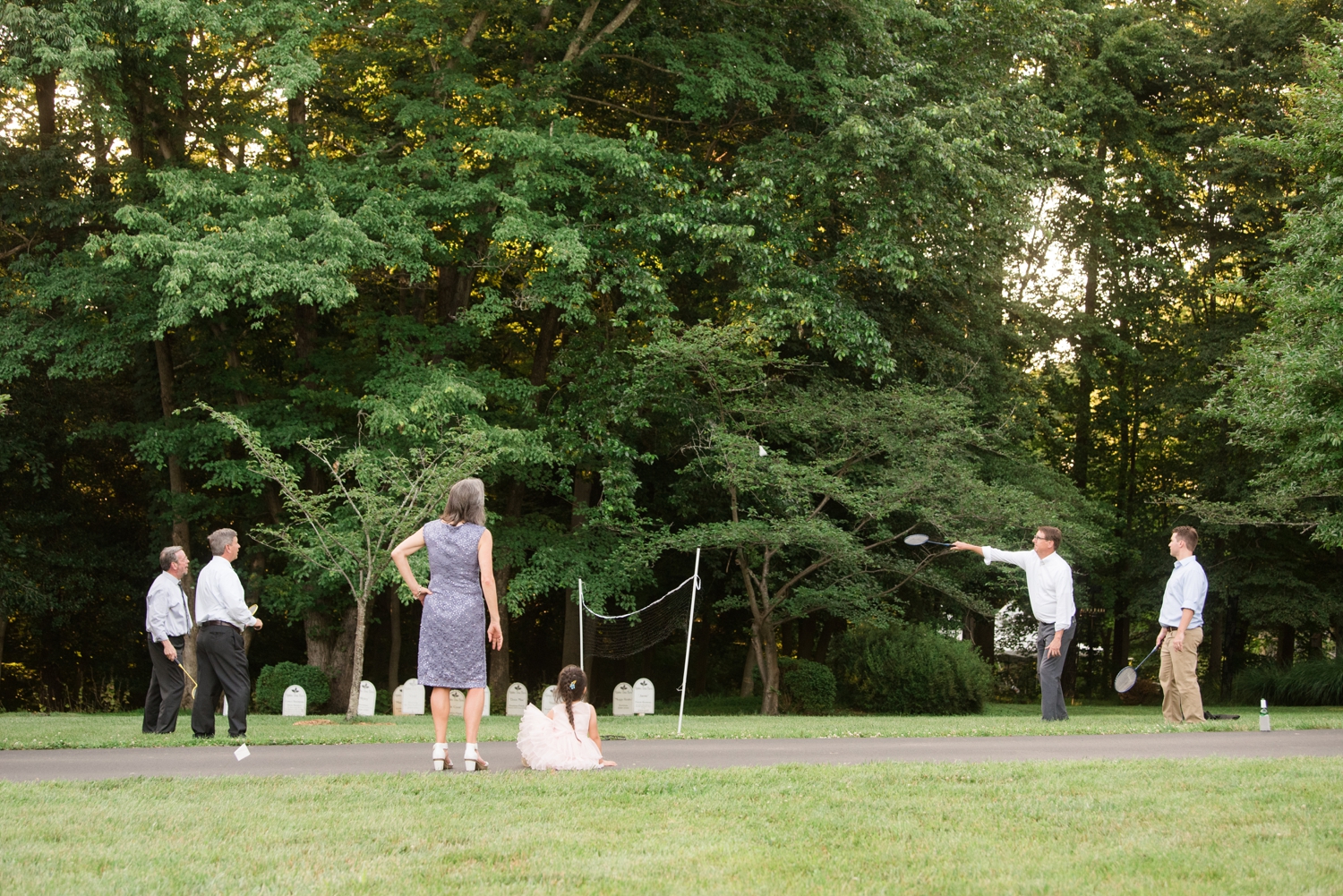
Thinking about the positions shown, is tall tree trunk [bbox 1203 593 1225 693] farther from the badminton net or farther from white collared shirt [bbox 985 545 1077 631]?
white collared shirt [bbox 985 545 1077 631]

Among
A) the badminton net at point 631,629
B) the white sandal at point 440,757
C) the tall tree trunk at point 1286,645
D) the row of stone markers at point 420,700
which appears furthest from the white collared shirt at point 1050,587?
the tall tree trunk at point 1286,645

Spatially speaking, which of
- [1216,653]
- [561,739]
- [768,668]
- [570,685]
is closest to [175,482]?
[768,668]

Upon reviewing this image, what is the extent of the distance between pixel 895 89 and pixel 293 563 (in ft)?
44.2

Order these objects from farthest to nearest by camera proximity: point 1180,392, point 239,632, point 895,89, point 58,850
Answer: point 1180,392 < point 895,89 < point 239,632 < point 58,850

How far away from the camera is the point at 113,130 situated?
20.4 meters

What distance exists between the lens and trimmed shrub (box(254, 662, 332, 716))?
24.0 m

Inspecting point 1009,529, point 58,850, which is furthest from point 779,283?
point 58,850

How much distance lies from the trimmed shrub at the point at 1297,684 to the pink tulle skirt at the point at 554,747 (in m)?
24.5

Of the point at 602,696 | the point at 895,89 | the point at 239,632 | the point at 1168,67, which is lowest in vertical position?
the point at 602,696

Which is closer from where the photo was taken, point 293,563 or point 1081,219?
point 293,563

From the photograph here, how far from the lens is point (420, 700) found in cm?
2314

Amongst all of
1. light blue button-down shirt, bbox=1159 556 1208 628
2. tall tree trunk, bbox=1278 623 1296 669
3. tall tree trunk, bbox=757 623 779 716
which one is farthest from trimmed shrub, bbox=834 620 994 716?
tall tree trunk, bbox=1278 623 1296 669

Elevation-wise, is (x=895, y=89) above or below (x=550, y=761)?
above

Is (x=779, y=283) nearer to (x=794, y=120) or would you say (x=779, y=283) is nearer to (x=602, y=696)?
(x=794, y=120)
